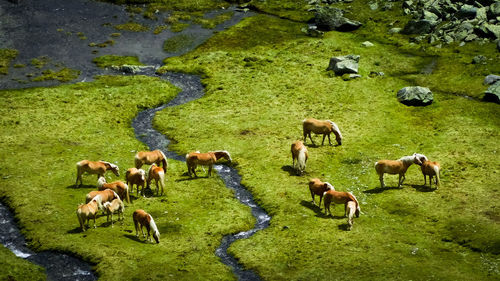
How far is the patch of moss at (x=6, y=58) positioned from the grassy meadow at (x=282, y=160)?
9.87 meters

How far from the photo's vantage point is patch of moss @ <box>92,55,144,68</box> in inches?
2955

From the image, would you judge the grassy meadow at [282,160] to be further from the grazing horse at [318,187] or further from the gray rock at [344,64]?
the gray rock at [344,64]

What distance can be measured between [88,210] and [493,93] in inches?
1811

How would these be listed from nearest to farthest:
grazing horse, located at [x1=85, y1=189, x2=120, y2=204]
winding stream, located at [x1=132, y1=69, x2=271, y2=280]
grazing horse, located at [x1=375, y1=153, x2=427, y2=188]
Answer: winding stream, located at [x1=132, y1=69, x2=271, y2=280]
grazing horse, located at [x1=85, y1=189, x2=120, y2=204]
grazing horse, located at [x1=375, y1=153, x2=427, y2=188]

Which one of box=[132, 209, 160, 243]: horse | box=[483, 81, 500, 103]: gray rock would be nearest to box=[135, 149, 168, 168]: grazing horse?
box=[132, 209, 160, 243]: horse

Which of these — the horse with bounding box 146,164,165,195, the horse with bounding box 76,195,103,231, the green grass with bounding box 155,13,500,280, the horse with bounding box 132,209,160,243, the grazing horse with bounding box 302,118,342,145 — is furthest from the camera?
the grazing horse with bounding box 302,118,342,145

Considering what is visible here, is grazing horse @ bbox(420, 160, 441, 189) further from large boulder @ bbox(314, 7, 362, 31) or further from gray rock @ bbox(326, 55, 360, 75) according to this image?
large boulder @ bbox(314, 7, 362, 31)

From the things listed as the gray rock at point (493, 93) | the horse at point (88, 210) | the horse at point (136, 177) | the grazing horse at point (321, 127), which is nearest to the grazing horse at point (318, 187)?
the grazing horse at point (321, 127)

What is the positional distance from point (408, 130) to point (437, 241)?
21306 mm

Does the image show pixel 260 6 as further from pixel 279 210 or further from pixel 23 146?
pixel 279 210

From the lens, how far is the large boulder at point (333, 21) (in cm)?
8669

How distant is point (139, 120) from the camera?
58625mm

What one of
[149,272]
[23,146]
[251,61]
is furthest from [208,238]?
[251,61]

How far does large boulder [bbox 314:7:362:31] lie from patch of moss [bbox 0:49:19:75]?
4553 centimetres
